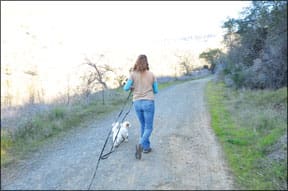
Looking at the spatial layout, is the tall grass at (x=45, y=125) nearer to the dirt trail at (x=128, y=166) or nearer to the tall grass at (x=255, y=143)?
the dirt trail at (x=128, y=166)

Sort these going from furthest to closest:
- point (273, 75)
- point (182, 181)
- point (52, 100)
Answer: point (273, 75)
point (52, 100)
point (182, 181)

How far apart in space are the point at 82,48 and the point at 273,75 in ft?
34.8

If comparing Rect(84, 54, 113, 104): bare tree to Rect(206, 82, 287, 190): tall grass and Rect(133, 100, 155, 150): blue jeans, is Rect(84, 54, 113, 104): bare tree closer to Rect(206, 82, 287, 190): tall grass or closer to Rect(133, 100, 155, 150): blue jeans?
Rect(206, 82, 287, 190): tall grass

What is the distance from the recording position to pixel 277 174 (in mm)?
6730

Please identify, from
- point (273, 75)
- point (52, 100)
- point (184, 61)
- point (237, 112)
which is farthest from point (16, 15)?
point (184, 61)

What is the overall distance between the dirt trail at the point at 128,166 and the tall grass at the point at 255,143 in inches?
13.2

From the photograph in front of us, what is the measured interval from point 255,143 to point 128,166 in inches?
141

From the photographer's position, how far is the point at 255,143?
29.2ft

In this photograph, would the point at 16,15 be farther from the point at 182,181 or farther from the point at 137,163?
the point at 182,181

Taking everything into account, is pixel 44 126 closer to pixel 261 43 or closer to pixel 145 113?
pixel 145 113

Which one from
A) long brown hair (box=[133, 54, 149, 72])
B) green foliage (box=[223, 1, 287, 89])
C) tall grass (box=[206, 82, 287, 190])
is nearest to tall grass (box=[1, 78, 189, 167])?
long brown hair (box=[133, 54, 149, 72])

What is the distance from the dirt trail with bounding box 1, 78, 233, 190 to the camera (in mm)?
5980

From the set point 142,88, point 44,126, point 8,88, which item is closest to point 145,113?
point 142,88

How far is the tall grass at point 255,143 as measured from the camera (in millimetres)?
6543
